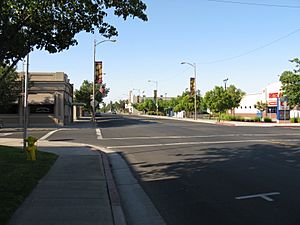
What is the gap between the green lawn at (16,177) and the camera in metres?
7.10

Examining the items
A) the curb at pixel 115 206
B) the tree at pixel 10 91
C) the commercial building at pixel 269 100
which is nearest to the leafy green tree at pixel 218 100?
the commercial building at pixel 269 100

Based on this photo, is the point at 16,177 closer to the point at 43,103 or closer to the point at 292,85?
the point at 43,103

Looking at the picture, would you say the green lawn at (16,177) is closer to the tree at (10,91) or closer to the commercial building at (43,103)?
the tree at (10,91)

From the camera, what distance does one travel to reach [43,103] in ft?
147

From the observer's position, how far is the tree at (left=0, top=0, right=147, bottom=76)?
7.25m

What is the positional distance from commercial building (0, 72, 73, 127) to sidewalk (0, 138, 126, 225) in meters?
34.2

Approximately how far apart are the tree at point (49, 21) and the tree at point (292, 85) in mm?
44386

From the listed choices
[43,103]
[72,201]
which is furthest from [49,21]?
[43,103]

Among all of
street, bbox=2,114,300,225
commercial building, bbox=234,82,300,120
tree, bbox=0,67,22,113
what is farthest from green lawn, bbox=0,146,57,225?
commercial building, bbox=234,82,300,120

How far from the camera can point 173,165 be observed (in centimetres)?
1334

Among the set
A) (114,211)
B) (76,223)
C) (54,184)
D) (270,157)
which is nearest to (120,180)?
(54,184)

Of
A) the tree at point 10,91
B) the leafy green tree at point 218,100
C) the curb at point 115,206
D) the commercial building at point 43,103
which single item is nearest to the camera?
the curb at point 115,206

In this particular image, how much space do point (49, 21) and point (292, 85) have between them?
46.1 metres

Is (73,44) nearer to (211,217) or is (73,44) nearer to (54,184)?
(54,184)
